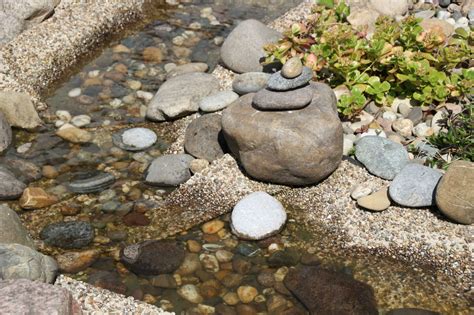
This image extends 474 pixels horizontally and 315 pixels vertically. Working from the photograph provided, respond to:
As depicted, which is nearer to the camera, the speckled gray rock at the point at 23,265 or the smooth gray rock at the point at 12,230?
the speckled gray rock at the point at 23,265

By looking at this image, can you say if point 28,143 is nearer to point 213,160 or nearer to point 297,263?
point 213,160

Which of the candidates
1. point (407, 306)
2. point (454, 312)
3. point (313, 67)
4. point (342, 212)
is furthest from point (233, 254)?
point (313, 67)

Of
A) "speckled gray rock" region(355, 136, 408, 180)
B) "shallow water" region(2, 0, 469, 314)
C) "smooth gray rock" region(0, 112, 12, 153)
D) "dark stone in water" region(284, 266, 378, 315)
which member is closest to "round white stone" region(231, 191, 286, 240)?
"shallow water" region(2, 0, 469, 314)

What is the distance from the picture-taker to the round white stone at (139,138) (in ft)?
19.4

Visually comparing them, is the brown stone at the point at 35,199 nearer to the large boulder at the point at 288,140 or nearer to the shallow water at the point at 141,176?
the shallow water at the point at 141,176

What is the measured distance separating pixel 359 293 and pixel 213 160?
5.70 feet

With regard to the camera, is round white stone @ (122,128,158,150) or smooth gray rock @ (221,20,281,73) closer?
round white stone @ (122,128,158,150)

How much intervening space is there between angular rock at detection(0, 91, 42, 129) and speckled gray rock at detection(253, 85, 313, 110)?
218 cm

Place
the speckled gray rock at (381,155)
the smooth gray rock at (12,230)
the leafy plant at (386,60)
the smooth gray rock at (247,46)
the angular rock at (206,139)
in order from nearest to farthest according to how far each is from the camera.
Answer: the smooth gray rock at (12,230) < the speckled gray rock at (381,155) < the angular rock at (206,139) < the leafy plant at (386,60) < the smooth gray rock at (247,46)

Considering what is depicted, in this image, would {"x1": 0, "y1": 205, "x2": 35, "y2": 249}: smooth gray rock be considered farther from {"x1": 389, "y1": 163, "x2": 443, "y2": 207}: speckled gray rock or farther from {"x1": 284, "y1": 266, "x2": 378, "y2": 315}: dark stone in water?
{"x1": 389, "y1": 163, "x2": 443, "y2": 207}: speckled gray rock

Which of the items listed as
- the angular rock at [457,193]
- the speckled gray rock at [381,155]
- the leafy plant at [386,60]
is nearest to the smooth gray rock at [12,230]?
the speckled gray rock at [381,155]

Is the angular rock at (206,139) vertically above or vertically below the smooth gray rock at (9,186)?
above

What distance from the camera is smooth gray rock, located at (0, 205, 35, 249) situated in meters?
4.49

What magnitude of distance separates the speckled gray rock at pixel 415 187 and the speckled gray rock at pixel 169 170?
5.52ft
